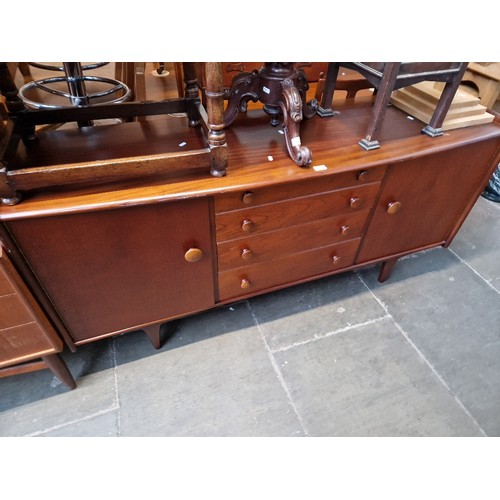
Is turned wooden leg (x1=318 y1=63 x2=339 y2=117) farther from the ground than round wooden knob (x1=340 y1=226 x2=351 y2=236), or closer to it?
farther from the ground

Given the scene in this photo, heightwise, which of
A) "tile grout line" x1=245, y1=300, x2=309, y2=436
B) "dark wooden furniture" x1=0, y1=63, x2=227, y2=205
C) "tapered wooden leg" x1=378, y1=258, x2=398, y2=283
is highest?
"dark wooden furniture" x1=0, y1=63, x2=227, y2=205

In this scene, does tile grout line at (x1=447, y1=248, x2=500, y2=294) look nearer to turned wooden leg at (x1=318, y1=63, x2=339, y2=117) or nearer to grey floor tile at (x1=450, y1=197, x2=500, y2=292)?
grey floor tile at (x1=450, y1=197, x2=500, y2=292)

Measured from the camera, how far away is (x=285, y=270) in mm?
1389

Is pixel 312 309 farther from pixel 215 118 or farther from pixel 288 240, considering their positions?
pixel 215 118

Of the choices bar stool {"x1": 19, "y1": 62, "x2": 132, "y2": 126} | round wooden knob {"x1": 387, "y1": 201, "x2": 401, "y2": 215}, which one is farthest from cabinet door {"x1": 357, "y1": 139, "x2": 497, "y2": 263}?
bar stool {"x1": 19, "y1": 62, "x2": 132, "y2": 126}

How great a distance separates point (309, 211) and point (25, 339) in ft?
3.20

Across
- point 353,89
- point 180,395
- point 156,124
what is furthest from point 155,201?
point 353,89

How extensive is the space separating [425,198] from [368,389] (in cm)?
79

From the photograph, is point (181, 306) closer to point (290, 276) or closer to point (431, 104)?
point (290, 276)

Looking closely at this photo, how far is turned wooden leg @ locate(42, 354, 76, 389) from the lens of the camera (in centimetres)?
118

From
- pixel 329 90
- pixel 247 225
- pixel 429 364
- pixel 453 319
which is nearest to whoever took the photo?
pixel 247 225

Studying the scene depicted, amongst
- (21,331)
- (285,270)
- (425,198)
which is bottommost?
(285,270)

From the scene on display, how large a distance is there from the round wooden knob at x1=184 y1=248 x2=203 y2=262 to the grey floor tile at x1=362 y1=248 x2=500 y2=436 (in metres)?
1.02

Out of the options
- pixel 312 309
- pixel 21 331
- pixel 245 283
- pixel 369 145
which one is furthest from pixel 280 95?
pixel 21 331
